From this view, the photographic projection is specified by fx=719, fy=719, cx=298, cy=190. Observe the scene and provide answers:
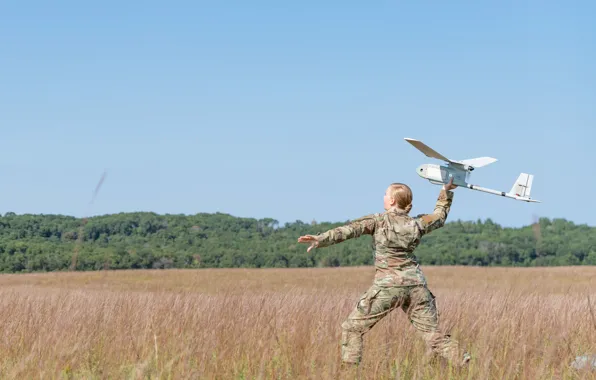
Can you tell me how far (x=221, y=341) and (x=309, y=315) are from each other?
1763 mm

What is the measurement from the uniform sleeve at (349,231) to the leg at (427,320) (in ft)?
2.24

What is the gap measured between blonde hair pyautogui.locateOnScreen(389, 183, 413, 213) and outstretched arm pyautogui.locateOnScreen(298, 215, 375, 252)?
0.89 ft

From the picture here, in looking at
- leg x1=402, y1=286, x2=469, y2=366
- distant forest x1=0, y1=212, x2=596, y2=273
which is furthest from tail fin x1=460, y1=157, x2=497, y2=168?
distant forest x1=0, y1=212, x2=596, y2=273

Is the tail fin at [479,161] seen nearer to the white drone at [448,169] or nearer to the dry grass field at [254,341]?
the white drone at [448,169]

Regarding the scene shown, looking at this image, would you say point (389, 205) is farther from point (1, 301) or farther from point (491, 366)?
point (1, 301)

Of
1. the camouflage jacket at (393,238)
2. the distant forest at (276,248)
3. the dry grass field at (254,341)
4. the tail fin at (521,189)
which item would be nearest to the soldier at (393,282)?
the camouflage jacket at (393,238)

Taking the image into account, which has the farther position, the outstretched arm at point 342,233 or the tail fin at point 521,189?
the tail fin at point 521,189

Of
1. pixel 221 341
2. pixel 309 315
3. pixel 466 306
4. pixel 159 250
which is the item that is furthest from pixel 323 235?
pixel 159 250

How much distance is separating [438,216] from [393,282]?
0.86m

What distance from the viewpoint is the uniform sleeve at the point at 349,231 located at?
6062mm

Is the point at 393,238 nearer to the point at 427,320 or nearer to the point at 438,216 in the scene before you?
the point at 438,216

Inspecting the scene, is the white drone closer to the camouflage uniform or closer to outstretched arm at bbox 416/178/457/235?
outstretched arm at bbox 416/178/457/235

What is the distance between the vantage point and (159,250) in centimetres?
7431

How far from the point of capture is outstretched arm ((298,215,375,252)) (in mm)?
6012
